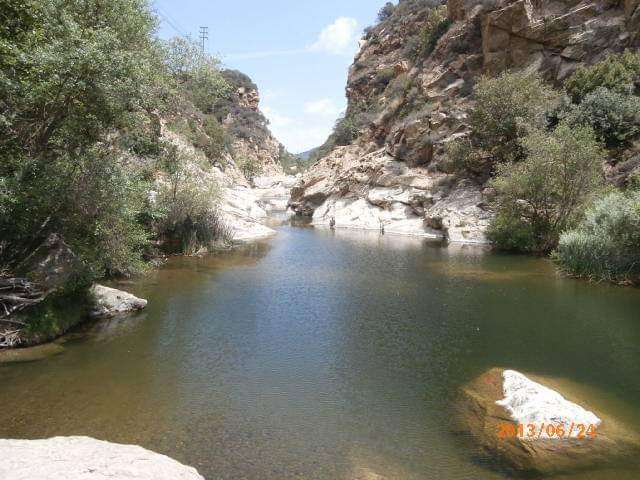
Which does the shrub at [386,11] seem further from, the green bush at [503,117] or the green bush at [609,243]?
the green bush at [609,243]

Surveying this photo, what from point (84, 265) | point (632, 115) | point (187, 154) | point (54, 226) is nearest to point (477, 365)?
point (84, 265)

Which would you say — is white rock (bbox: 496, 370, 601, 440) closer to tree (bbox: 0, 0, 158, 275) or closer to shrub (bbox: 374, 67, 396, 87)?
tree (bbox: 0, 0, 158, 275)

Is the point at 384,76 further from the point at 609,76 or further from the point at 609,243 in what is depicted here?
the point at 609,243

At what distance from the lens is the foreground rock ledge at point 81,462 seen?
4832 millimetres

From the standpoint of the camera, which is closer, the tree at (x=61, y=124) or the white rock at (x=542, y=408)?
the white rock at (x=542, y=408)

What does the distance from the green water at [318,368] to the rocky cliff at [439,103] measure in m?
20.6

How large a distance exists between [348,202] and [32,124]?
138 feet

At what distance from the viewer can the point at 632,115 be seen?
31719mm

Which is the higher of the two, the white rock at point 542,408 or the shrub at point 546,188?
the shrub at point 546,188

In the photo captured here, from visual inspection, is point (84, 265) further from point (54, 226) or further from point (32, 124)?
point (32, 124)

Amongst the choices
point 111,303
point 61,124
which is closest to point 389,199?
point 111,303
